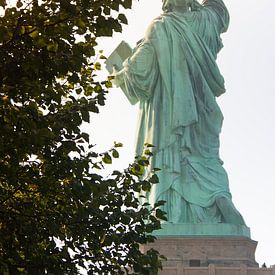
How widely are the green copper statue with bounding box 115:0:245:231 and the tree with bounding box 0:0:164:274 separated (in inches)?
589

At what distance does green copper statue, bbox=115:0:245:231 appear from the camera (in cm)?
2164

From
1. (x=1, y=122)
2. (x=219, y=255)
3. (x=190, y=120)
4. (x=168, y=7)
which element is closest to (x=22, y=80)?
(x=1, y=122)

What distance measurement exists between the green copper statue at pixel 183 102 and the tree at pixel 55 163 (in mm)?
14957

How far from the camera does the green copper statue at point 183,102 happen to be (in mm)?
21641

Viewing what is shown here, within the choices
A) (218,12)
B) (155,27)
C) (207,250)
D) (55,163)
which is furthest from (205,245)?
(55,163)

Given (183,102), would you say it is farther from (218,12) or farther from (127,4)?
(127,4)

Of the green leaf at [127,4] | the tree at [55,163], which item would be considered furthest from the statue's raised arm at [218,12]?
the green leaf at [127,4]

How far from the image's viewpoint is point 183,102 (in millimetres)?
22844

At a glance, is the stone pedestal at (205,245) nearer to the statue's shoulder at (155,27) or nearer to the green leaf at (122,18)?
the statue's shoulder at (155,27)

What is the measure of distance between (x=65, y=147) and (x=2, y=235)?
0.85 m

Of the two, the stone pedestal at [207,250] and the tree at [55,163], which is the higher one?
the stone pedestal at [207,250]

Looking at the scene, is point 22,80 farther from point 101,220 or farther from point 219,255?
point 219,255

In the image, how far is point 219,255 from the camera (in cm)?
2006

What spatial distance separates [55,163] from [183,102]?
17125 millimetres
